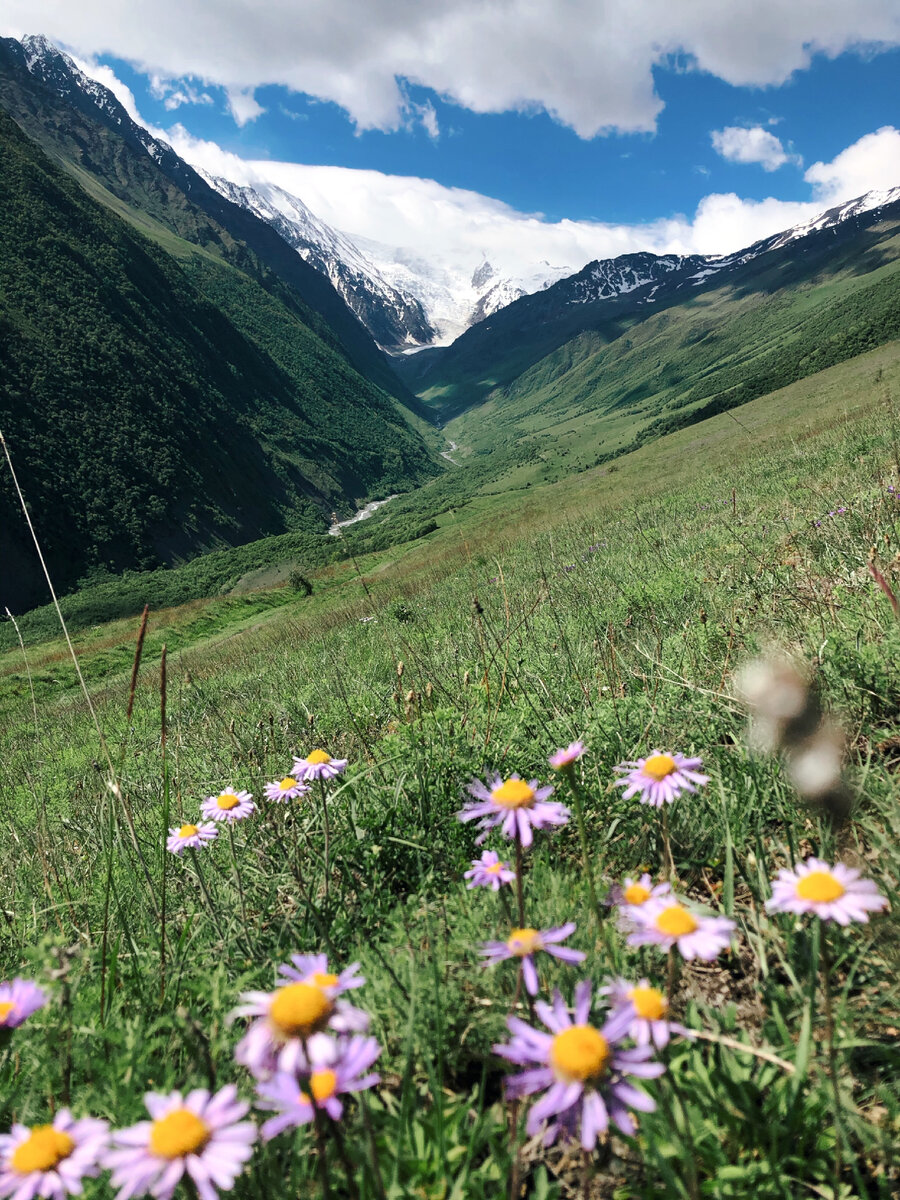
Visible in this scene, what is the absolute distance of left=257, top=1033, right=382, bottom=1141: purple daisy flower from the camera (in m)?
0.92

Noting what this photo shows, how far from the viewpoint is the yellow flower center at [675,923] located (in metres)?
1.13

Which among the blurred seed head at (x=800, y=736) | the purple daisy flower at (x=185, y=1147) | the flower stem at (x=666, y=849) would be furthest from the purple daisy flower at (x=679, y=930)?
the blurred seed head at (x=800, y=736)

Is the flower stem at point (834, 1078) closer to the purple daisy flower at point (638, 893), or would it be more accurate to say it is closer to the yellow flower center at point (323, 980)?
the purple daisy flower at point (638, 893)

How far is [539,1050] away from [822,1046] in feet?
2.98

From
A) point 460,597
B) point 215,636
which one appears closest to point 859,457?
point 460,597

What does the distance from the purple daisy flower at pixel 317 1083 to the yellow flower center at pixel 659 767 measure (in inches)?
38.5

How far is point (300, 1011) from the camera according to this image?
3.06ft

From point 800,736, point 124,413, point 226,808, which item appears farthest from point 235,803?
point 124,413

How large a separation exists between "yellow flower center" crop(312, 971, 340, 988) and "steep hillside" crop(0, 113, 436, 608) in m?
71.8

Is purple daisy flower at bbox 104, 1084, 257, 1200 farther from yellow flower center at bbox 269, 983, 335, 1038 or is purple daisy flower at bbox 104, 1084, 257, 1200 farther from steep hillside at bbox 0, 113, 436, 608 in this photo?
steep hillside at bbox 0, 113, 436, 608

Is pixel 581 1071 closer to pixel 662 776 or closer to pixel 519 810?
pixel 519 810

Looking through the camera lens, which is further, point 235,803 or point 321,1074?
point 235,803

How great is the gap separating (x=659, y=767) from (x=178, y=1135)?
1.27 meters

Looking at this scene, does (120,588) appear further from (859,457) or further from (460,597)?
(859,457)
